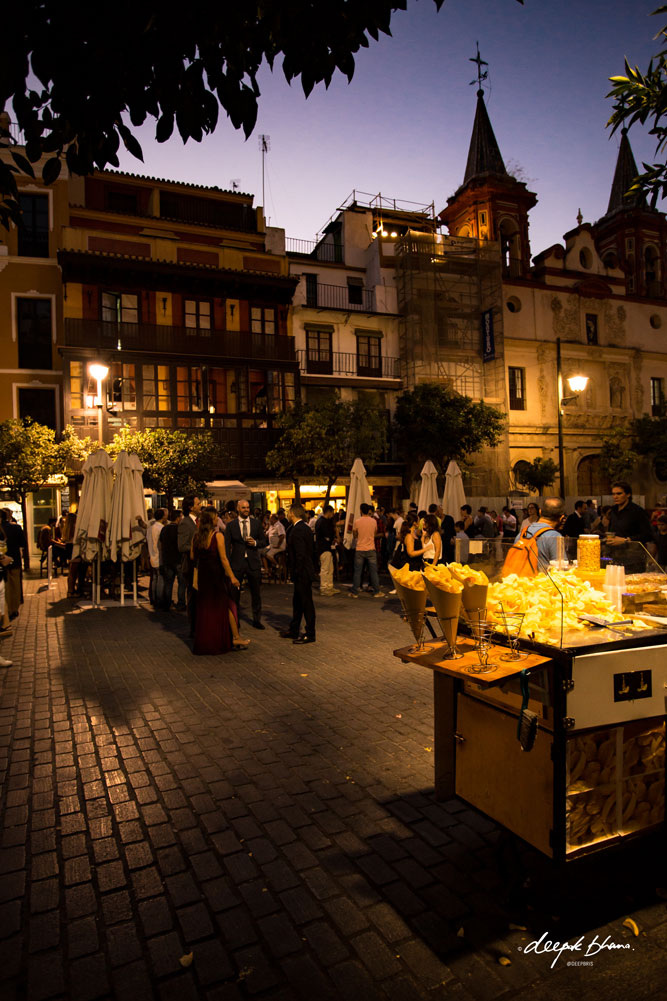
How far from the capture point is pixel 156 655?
7863 millimetres

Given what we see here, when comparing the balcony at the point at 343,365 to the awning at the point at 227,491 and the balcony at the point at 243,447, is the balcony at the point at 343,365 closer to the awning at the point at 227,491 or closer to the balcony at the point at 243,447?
the balcony at the point at 243,447

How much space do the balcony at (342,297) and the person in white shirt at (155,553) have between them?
19.5 m

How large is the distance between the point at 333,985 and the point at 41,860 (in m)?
1.90

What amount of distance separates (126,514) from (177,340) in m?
15.8

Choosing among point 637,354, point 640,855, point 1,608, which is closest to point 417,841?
point 640,855

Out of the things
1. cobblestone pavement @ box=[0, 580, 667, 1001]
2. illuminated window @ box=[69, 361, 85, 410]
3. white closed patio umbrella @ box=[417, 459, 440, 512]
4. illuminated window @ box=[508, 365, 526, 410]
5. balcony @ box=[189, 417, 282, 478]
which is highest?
illuminated window @ box=[508, 365, 526, 410]

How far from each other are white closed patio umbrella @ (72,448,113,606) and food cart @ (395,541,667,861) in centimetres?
940

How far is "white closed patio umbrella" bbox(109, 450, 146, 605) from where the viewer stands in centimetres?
1113

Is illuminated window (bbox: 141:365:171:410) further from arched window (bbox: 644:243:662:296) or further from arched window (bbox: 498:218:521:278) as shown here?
arched window (bbox: 644:243:662:296)

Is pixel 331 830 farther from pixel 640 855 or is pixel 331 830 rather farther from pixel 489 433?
pixel 489 433

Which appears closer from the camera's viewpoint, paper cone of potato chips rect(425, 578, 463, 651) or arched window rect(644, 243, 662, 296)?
paper cone of potato chips rect(425, 578, 463, 651)

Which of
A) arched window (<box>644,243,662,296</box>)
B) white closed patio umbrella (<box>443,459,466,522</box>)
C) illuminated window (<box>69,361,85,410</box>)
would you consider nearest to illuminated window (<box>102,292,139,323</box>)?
illuminated window (<box>69,361,85,410</box>)

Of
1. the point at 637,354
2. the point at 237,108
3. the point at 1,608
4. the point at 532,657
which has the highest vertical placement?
the point at 637,354

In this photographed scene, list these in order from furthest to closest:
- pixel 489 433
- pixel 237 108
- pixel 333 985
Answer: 1. pixel 489 433
2. pixel 237 108
3. pixel 333 985
